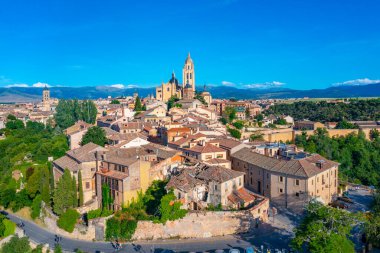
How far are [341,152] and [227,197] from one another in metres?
35.8

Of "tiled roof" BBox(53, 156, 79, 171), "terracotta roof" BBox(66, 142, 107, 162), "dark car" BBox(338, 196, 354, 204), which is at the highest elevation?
"terracotta roof" BBox(66, 142, 107, 162)

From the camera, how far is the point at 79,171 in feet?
131

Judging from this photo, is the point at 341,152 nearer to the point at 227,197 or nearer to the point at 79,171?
the point at 227,197

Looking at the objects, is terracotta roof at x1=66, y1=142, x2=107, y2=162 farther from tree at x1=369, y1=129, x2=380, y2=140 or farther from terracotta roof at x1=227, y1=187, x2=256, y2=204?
tree at x1=369, y1=129, x2=380, y2=140

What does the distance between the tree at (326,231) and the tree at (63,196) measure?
22.0 meters

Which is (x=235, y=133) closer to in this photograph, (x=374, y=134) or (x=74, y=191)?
(x=374, y=134)

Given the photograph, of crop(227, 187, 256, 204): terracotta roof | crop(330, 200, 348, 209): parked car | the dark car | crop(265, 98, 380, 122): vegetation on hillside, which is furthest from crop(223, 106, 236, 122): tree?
crop(227, 187, 256, 204): terracotta roof

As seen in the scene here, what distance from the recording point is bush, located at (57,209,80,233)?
36.9 meters

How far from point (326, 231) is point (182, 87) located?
8121 cm

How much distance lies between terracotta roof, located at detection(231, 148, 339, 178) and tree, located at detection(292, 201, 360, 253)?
10165 mm

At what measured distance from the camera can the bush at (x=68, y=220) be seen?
3691cm

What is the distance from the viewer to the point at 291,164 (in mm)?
39844

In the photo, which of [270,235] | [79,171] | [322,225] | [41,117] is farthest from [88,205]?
[41,117]

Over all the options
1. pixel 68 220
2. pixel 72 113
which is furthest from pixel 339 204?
pixel 72 113
